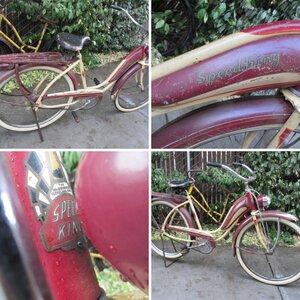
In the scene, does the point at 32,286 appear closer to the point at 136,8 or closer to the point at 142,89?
the point at 142,89

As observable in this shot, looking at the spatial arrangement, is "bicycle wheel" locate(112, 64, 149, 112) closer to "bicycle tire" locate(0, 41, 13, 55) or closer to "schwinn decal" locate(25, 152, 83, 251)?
"schwinn decal" locate(25, 152, 83, 251)

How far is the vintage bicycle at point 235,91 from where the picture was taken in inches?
61.4

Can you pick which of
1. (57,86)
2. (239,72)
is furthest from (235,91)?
(57,86)

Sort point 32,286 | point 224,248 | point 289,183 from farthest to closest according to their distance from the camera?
1. point 224,248
2. point 289,183
3. point 32,286

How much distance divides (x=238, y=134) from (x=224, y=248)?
67cm

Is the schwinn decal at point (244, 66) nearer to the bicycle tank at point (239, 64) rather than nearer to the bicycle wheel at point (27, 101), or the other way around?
the bicycle tank at point (239, 64)

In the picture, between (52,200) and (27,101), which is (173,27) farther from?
(52,200)

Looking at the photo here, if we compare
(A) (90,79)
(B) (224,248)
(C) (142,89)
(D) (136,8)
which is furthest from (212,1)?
(B) (224,248)

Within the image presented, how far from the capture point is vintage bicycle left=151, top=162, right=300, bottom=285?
1.98 m

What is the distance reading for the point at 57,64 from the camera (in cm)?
180

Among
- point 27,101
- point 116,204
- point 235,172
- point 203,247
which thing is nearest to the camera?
point 116,204

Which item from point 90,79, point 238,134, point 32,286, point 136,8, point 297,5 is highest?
point 136,8

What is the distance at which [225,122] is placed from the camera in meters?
1.69

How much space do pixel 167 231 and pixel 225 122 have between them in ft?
2.06
